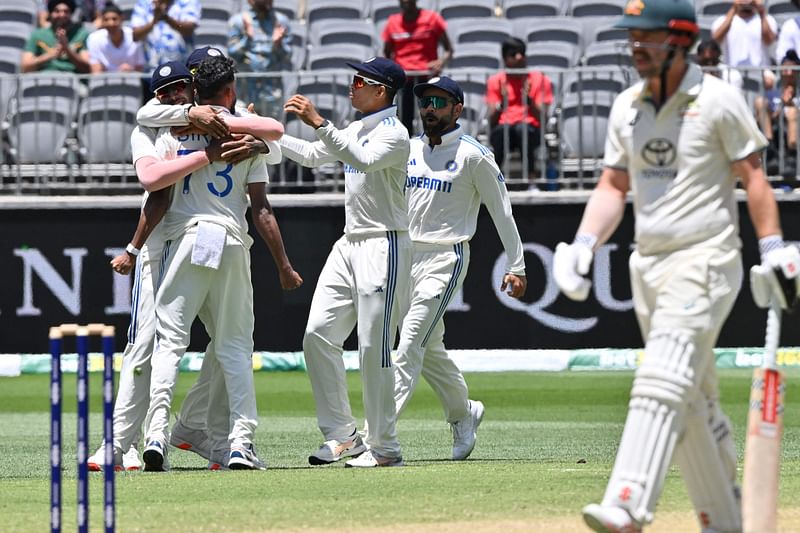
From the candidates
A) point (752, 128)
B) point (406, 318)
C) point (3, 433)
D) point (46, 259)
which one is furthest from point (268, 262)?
point (752, 128)

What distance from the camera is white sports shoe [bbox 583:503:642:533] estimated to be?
17.4 ft

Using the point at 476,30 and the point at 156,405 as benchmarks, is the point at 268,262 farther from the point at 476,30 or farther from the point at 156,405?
the point at 156,405

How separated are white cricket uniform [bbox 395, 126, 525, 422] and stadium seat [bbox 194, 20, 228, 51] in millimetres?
8301

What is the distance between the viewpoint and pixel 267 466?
8.91 metres

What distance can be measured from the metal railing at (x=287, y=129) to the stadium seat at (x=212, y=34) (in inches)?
72.0

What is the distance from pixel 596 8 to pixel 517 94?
2414mm

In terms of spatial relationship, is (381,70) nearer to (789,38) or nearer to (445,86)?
(445,86)

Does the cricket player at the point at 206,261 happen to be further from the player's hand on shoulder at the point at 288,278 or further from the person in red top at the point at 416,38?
the person in red top at the point at 416,38

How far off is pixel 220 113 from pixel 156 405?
5.23 feet

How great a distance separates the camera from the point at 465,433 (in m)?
9.55

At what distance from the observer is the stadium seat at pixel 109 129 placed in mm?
15898

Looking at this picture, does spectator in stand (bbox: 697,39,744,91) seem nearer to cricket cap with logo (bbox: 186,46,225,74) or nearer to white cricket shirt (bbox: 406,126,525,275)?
white cricket shirt (bbox: 406,126,525,275)

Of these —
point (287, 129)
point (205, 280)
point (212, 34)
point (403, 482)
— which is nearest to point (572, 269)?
point (403, 482)

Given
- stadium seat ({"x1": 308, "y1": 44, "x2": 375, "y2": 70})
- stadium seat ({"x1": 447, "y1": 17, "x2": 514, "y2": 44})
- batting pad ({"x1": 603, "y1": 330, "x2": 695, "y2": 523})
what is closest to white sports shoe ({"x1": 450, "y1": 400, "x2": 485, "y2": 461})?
batting pad ({"x1": 603, "y1": 330, "x2": 695, "y2": 523})
